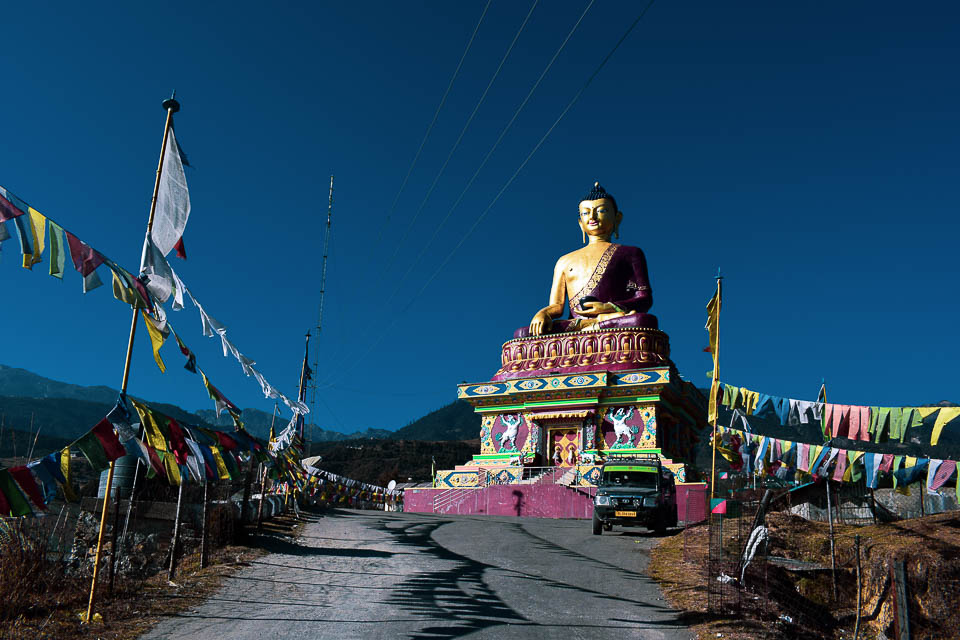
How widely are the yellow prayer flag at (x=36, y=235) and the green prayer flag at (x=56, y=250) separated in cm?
9

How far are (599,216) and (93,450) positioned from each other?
2817cm

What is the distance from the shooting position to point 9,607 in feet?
24.4

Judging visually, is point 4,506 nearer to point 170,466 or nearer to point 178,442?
point 170,466

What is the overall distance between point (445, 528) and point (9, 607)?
421 inches

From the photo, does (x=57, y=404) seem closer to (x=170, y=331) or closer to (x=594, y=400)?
(x=594, y=400)

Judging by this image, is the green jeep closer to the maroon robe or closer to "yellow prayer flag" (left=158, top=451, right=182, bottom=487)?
"yellow prayer flag" (left=158, top=451, right=182, bottom=487)

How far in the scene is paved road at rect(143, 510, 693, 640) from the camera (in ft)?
24.4

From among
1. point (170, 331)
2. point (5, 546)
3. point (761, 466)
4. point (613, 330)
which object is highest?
point (613, 330)

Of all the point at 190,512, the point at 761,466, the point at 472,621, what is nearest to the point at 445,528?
the point at 190,512

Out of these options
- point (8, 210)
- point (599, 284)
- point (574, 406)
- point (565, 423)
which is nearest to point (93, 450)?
point (8, 210)

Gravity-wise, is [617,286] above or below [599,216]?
below

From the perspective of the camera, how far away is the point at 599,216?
32656 mm

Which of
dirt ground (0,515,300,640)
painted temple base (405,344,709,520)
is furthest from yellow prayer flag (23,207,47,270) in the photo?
painted temple base (405,344,709,520)

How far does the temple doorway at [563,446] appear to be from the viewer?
2758 centimetres
